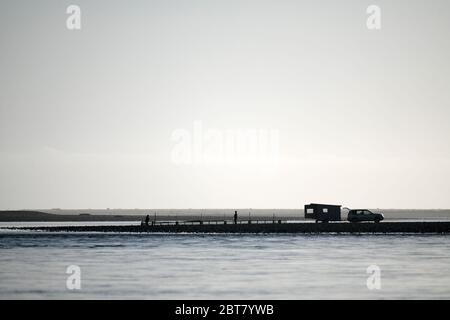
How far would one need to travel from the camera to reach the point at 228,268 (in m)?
52.6

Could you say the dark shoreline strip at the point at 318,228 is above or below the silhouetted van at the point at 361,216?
below

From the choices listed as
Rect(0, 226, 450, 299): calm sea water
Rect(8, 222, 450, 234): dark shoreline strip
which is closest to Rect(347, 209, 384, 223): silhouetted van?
Rect(8, 222, 450, 234): dark shoreline strip

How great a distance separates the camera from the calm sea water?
40625 millimetres

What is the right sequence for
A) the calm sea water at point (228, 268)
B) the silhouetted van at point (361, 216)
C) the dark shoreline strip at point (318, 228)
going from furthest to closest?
the silhouetted van at point (361, 216) < the dark shoreline strip at point (318, 228) < the calm sea water at point (228, 268)

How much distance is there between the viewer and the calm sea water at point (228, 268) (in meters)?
40.6

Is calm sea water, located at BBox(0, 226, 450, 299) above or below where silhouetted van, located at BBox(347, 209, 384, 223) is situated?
below

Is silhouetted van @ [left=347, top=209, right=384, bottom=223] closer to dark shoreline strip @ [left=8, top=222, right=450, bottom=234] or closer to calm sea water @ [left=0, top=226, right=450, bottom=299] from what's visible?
dark shoreline strip @ [left=8, top=222, right=450, bottom=234]

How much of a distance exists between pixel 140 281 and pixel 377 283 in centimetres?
1478

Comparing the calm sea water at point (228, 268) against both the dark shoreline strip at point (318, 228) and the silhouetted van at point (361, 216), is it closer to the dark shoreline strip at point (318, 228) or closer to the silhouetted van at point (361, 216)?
the dark shoreline strip at point (318, 228)

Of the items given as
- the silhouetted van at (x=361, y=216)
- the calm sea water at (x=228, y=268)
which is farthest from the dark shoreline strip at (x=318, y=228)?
the calm sea water at (x=228, y=268)

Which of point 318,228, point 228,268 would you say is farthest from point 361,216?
point 228,268
